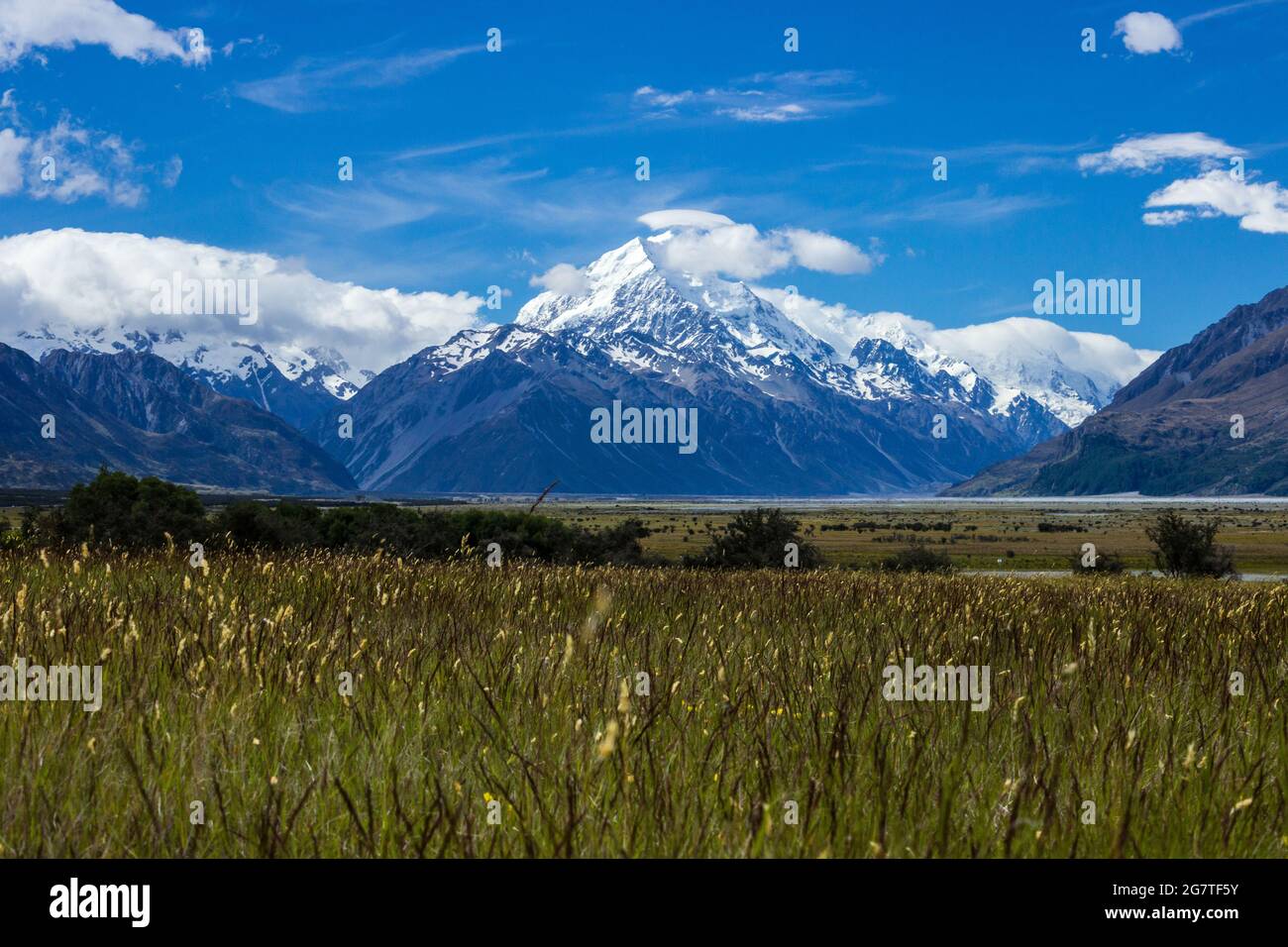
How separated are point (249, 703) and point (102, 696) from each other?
885 millimetres

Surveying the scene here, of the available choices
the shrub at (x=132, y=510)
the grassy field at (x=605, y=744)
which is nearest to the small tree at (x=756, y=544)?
the shrub at (x=132, y=510)

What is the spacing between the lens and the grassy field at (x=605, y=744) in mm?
3230

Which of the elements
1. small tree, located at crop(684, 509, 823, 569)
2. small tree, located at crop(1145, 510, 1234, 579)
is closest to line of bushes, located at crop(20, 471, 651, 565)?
small tree, located at crop(684, 509, 823, 569)

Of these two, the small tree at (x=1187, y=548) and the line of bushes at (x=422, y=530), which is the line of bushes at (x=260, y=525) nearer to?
the line of bushes at (x=422, y=530)

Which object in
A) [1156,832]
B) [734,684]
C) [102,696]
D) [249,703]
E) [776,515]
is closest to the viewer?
[1156,832]

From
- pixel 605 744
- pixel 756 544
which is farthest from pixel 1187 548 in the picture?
pixel 605 744

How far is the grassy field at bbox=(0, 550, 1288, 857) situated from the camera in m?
3.23

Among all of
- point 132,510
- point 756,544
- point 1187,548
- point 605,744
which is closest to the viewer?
point 605,744

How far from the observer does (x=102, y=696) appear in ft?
15.0

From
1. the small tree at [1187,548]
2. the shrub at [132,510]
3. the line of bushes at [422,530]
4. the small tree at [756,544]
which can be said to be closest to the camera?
the shrub at [132,510]

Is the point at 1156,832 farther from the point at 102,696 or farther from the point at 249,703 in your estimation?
the point at 102,696

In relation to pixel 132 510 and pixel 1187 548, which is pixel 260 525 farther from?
pixel 1187 548

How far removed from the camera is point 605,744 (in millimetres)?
2459
